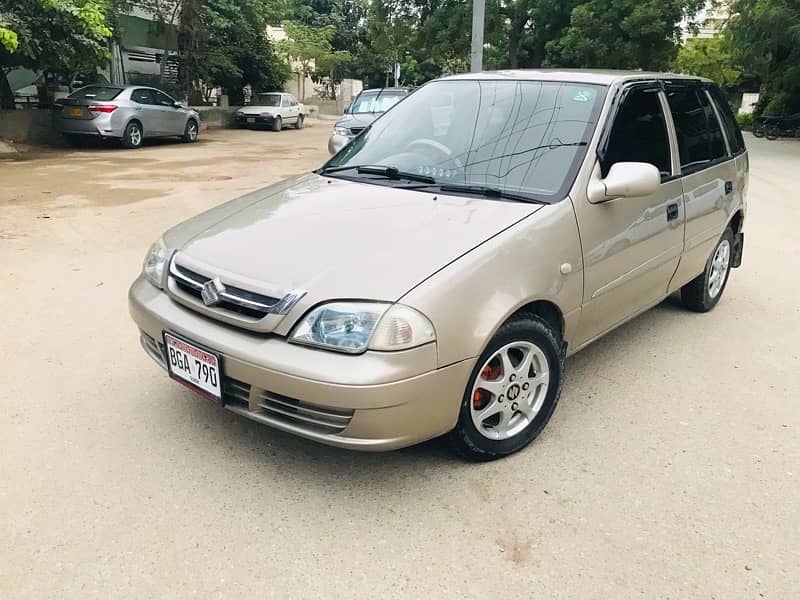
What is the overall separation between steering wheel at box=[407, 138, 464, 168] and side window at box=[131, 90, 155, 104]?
14.1 m

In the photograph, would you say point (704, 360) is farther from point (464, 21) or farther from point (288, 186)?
point (464, 21)

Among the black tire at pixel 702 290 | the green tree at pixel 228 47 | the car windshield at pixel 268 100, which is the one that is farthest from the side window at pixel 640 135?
the car windshield at pixel 268 100

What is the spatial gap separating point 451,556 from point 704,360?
246 cm

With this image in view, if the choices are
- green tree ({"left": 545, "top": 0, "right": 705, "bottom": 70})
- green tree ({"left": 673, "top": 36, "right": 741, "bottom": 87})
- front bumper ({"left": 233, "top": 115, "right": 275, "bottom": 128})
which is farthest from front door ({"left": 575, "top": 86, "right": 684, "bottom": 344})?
green tree ({"left": 673, "top": 36, "right": 741, "bottom": 87})

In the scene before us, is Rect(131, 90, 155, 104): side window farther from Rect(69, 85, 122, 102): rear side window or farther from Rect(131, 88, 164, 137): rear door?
Rect(69, 85, 122, 102): rear side window

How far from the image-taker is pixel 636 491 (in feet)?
8.99

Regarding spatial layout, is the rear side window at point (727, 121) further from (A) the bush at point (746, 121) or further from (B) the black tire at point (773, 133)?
(A) the bush at point (746, 121)

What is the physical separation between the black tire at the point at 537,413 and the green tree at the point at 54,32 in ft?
43.4

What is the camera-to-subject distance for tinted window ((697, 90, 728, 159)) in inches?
174

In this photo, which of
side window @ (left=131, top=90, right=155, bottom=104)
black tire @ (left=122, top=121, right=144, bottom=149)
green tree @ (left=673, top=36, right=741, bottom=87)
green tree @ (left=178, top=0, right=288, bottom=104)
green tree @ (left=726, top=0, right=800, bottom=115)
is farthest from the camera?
green tree @ (left=673, top=36, right=741, bottom=87)

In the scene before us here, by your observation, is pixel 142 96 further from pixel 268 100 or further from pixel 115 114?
pixel 268 100

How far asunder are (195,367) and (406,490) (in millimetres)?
1005

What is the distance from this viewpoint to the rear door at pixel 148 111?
15773 mm

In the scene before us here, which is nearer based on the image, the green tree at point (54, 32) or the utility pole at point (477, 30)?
the utility pole at point (477, 30)
